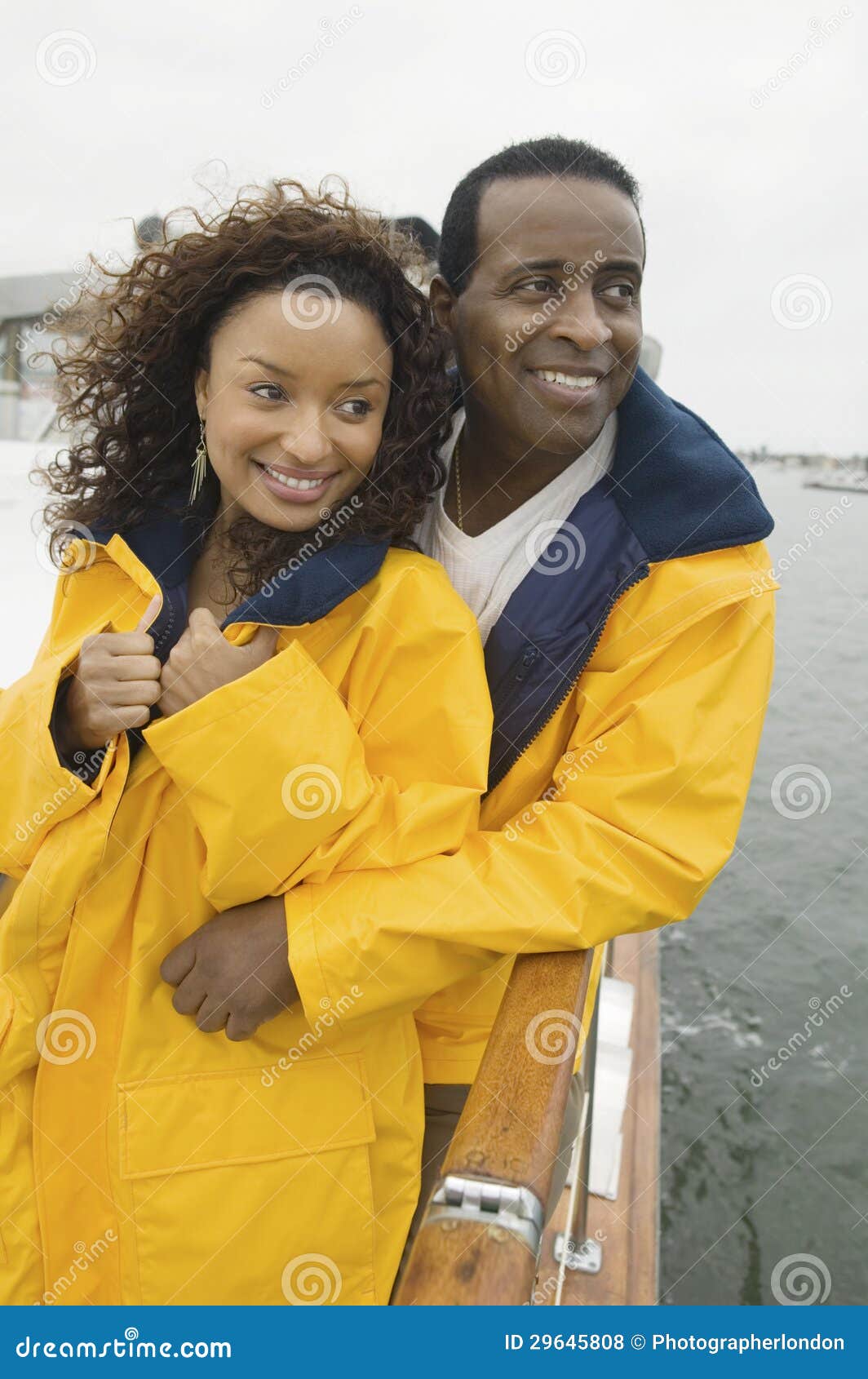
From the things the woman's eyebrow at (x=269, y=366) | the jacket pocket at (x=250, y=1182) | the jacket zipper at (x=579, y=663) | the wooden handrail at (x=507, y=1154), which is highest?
the woman's eyebrow at (x=269, y=366)

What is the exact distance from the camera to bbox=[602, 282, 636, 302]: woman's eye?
1.79m

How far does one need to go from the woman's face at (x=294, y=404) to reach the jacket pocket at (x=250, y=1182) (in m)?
0.92

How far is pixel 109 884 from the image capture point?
1.59m

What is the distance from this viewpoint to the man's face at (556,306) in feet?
5.71

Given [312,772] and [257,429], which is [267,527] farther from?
[312,772]

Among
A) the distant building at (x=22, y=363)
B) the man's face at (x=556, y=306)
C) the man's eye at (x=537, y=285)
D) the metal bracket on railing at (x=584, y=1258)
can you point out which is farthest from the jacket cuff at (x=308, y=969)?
the distant building at (x=22, y=363)

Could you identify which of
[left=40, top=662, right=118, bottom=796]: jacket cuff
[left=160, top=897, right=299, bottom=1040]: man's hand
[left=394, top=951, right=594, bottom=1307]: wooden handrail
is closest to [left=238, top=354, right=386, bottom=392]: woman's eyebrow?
[left=40, top=662, right=118, bottom=796]: jacket cuff

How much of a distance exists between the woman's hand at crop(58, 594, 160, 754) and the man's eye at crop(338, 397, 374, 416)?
45 centimetres

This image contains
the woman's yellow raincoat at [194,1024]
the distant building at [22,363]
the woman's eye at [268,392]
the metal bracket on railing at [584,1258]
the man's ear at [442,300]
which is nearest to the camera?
the woman's yellow raincoat at [194,1024]

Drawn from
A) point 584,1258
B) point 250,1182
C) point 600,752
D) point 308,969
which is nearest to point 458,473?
point 600,752

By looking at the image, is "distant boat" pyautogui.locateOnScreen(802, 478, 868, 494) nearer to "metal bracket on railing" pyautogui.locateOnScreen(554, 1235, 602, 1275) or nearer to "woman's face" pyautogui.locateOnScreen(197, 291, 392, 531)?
"metal bracket on railing" pyautogui.locateOnScreen(554, 1235, 602, 1275)

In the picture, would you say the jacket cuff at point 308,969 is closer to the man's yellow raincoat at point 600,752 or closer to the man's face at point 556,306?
the man's yellow raincoat at point 600,752

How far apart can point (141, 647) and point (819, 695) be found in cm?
1226

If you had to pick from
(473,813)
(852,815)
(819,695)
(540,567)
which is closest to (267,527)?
(540,567)
